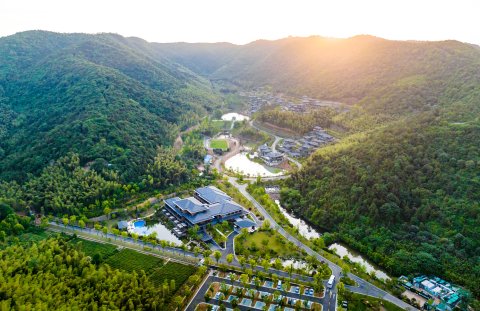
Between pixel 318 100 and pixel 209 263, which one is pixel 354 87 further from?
pixel 209 263

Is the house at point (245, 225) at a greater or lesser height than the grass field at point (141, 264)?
greater

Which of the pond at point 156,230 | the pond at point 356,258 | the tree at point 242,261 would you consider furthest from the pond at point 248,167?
the tree at point 242,261

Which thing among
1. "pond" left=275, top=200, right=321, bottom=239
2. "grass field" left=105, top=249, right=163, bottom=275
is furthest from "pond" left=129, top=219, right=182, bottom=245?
"pond" left=275, top=200, right=321, bottom=239

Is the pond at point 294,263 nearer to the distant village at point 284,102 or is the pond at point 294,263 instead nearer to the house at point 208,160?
the house at point 208,160

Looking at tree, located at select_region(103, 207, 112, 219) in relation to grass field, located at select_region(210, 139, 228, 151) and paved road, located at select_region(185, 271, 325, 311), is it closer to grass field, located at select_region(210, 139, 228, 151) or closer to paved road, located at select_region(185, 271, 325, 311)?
paved road, located at select_region(185, 271, 325, 311)

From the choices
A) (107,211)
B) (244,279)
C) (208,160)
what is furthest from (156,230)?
(208,160)
